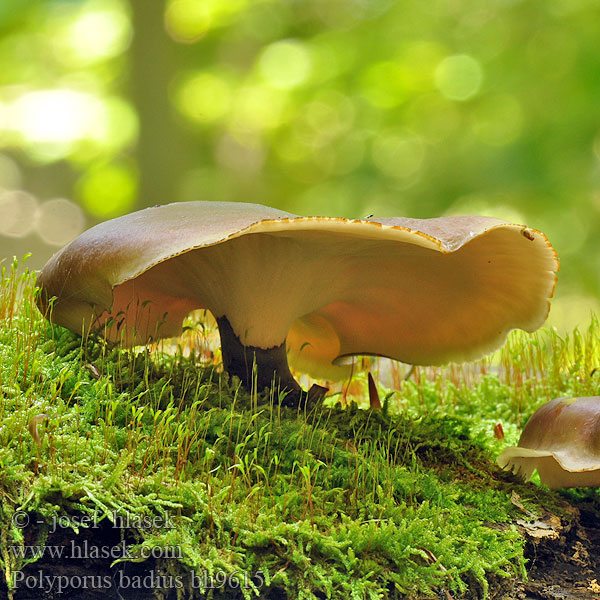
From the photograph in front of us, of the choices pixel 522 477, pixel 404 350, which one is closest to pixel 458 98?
pixel 404 350

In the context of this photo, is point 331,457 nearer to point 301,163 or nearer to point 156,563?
point 156,563

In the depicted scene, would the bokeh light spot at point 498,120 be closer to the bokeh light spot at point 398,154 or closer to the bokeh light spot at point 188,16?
the bokeh light spot at point 398,154

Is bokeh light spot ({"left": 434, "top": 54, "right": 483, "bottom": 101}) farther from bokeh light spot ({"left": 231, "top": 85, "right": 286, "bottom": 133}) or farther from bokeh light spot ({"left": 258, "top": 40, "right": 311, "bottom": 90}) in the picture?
bokeh light spot ({"left": 231, "top": 85, "right": 286, "bottom": 133})

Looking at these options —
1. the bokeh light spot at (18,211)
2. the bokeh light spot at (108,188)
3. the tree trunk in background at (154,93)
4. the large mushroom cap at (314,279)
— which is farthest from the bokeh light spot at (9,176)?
the large mushroom cap at (314,279)

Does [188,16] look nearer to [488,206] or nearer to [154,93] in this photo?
[154,93]

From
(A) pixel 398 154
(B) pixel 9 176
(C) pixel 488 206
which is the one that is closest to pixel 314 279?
(C) pixel 488 206

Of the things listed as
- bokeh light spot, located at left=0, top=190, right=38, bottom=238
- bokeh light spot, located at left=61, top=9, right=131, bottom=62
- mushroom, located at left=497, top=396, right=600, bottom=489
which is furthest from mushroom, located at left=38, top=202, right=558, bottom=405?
bokeh light spot, located at left=0, top=190, right=38, bottom=238
